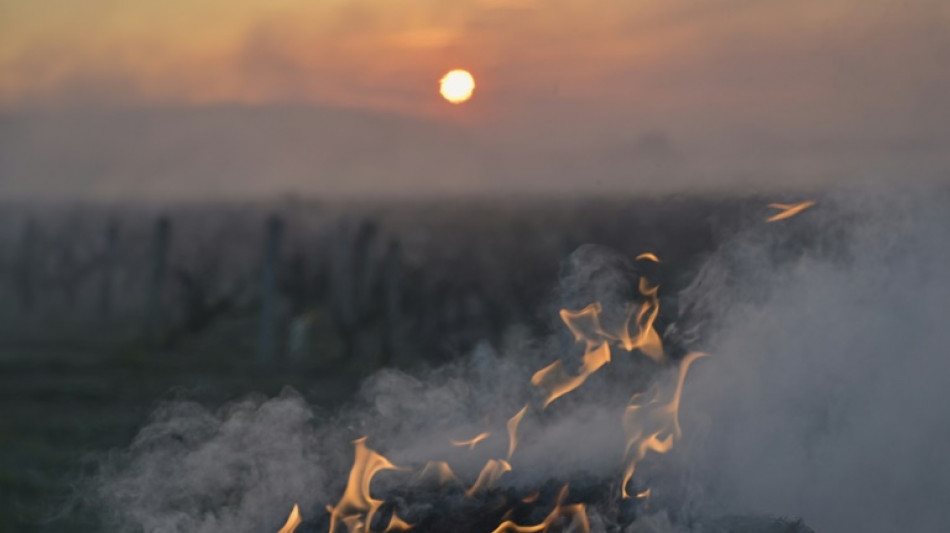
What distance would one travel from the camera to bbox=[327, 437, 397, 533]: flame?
415 cm

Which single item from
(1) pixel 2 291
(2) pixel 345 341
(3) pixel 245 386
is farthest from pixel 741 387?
(1) pixel 2 291

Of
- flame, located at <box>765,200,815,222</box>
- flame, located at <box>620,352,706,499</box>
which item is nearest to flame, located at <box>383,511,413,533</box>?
flame, located at <box>620,352,706,499</box>

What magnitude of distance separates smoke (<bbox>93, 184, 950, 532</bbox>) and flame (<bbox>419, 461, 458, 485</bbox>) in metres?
0.04

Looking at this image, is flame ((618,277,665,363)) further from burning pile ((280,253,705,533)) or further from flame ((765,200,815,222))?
flame ((765,200,815,222))

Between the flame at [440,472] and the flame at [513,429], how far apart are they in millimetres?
258

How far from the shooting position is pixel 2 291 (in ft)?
45.1

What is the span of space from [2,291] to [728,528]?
11.2 m

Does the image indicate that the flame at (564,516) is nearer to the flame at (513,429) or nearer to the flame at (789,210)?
the flame at (513,429)

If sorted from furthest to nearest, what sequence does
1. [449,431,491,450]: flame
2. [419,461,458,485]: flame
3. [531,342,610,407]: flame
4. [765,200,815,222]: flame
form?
1. [765,200,815,222]: flame
2. [531,342,610,407]: flame
3. [449,431,491,450]: flame
4. [419,461,458,485]: flame

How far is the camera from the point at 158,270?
1297cm

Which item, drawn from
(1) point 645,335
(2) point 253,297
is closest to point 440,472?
(1) point 645,335

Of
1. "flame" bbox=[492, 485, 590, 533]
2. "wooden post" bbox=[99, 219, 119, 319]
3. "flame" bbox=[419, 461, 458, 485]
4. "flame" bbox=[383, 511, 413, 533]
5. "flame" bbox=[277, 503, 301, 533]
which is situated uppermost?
"wooden post" bbox=[99, 219, 119, 319]

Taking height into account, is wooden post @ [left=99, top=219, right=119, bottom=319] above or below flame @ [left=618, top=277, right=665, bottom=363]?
above

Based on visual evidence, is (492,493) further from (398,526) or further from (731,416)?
(731,416)
